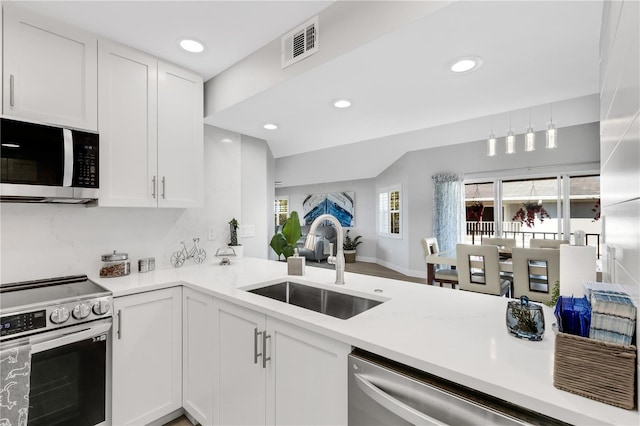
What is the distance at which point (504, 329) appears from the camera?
3.51ft

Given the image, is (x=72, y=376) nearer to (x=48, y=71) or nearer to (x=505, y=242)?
(x=48, y=71)

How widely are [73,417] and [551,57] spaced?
3332mm

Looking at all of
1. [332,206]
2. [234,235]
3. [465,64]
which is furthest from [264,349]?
[332,206]

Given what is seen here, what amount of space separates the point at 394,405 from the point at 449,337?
0.96 feet

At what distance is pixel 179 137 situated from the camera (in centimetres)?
224

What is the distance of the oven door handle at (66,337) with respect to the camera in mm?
1388

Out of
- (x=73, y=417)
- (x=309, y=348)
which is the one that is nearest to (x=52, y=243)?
(x=73, y=417)

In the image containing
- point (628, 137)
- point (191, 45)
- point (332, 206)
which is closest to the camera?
point (628, 137)

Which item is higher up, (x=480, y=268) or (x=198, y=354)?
(x=480, y=268)

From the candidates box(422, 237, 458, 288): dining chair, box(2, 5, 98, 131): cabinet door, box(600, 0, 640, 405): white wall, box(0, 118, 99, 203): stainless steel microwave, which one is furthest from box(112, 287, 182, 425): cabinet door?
box(422, 237, 458, 288): dining chair

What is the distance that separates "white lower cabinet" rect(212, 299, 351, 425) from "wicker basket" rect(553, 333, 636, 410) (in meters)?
0.61

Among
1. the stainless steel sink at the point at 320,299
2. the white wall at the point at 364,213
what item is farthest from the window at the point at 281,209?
the stainless steel sink at the point at 320,299

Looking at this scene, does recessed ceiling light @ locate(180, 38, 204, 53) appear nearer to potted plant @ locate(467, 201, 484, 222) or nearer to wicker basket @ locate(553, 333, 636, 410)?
wicker basket @ locate(553, 333, 636, 410)

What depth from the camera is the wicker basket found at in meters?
0.62
